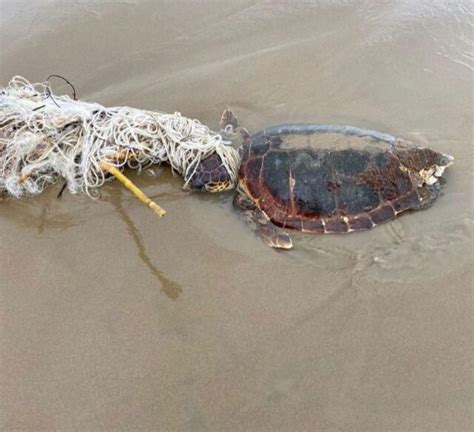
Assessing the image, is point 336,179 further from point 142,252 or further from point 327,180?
point 142,252

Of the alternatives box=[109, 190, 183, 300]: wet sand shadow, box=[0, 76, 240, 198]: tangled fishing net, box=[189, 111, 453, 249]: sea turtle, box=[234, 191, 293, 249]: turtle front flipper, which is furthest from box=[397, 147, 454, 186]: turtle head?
box=[109, 190, 183, 300]: wet sand shadow

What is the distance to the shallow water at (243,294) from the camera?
221 cm

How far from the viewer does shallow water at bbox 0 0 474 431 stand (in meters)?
2.21

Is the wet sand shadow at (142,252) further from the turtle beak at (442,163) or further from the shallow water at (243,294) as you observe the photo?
the turtle beak at (442,163)

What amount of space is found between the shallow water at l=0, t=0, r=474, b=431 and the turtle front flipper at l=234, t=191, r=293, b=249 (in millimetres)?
70

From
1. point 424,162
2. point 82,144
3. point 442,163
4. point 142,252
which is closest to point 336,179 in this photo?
point 424,162

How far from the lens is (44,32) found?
16.1 feet

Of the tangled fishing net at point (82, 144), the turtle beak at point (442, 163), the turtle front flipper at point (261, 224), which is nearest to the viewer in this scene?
the turtle front flipper at point (261, 224)

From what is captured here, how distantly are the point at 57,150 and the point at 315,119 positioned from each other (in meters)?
2.35

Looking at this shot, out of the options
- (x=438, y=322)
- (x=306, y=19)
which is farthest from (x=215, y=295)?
(x=306, y=19)

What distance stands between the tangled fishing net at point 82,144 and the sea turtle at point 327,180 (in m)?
0.23

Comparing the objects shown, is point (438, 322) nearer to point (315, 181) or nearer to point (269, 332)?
point (269, 332)

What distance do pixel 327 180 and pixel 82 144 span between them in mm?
1919

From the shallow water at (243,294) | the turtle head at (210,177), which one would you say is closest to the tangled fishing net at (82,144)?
the turtle head at (210,177)
